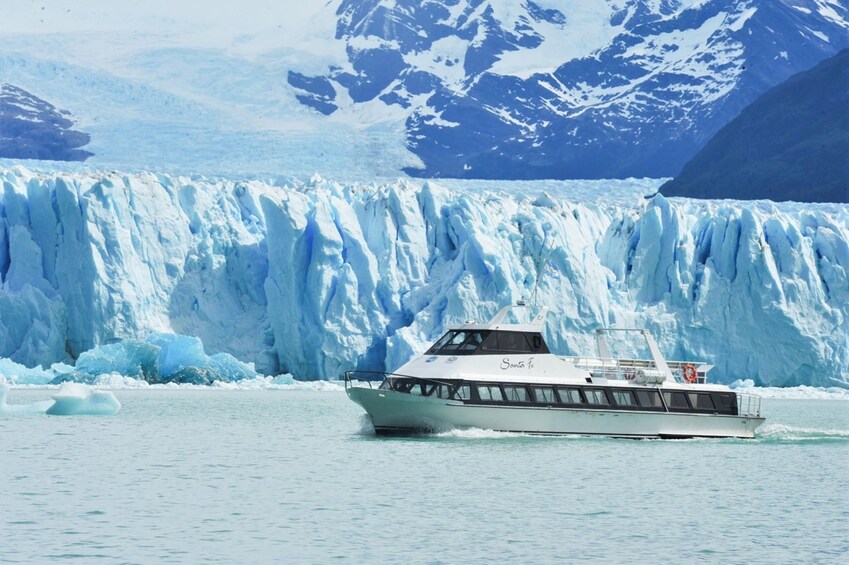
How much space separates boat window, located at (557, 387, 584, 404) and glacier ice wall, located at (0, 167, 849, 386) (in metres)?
10.6

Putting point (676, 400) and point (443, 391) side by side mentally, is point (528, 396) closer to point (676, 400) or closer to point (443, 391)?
point (443, 391)

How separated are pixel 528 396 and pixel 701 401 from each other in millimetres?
3977

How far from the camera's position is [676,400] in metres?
26.9

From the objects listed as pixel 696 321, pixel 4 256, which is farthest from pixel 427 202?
pixel 4 256

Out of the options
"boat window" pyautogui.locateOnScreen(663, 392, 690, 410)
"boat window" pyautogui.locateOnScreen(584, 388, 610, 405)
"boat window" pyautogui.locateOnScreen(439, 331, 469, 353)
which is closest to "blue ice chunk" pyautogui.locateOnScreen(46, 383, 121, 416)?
"boat window" pyautogui.locateOnScreen(439, 331, 469, 353)

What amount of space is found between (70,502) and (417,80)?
64164 mm

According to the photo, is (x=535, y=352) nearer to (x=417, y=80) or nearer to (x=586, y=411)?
(x=586, y=411)

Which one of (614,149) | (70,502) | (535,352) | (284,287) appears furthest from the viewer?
(614,149)

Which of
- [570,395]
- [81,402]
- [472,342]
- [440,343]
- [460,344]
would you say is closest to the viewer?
[472,342]

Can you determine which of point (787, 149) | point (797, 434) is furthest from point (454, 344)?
point (787, 149)

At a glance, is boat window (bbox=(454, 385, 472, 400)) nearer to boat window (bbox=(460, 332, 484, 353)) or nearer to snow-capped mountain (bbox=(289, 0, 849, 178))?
boat window (bbox=(460, 332, 484, 353))

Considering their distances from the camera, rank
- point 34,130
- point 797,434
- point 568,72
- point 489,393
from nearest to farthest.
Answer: point 489,393
point 797,434
point 34,130
point 568,72

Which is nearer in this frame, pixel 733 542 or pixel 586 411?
pixel 733 542

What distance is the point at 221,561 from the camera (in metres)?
13.7
